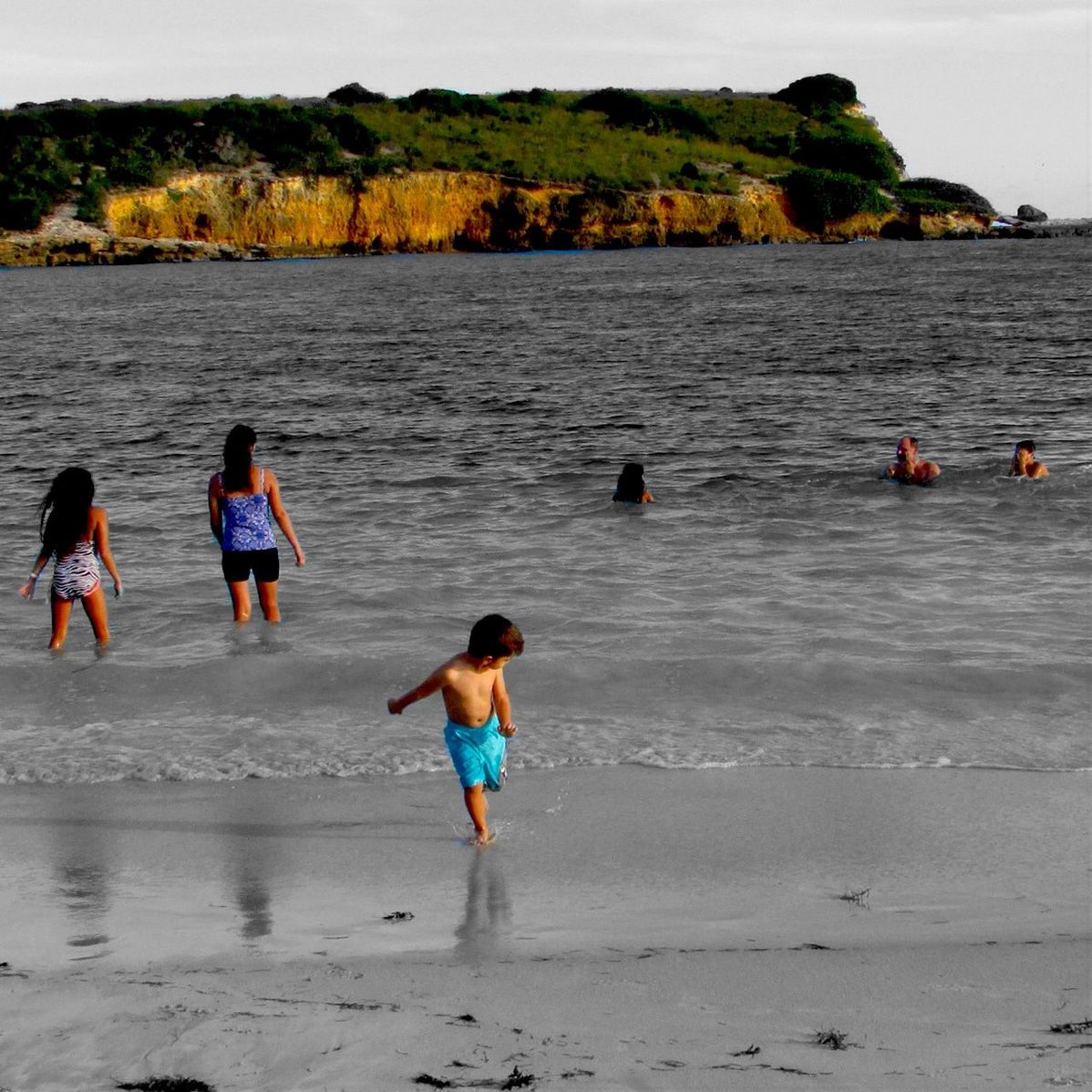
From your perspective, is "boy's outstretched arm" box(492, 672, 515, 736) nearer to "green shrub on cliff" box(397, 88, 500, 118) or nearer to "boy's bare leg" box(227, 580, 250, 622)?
A: "boy's bare leg" box(227, 580, 250, 622)

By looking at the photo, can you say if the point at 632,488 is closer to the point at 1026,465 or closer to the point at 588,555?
the point at 588,555

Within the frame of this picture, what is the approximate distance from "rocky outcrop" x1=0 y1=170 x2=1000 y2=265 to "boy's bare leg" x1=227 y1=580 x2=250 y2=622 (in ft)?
258

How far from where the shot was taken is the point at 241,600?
10.3m

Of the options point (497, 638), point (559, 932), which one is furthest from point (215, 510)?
point (559, 932)

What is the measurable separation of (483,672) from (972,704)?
3.76 m

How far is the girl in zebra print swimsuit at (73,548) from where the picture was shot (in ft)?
30.2

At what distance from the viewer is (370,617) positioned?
10.7 m

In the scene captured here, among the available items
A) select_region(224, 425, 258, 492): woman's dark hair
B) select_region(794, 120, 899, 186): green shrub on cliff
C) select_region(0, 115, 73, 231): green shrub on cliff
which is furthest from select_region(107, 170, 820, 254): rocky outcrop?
select_region(224, 425, 258, 492): woman's dark hair

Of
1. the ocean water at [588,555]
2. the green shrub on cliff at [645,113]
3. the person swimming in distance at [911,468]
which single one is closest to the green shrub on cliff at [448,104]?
the green shrub on cliff at [645,113]

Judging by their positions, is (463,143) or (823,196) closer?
(463,143)

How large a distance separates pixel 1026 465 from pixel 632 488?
16.1ft

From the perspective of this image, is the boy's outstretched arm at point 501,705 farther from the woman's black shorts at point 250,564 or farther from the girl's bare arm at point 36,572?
the girl's bare arm at point 36,572

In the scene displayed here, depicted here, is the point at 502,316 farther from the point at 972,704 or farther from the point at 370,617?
the point at 972,704

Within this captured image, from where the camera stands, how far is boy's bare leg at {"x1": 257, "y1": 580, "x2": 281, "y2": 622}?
33.5 feet
